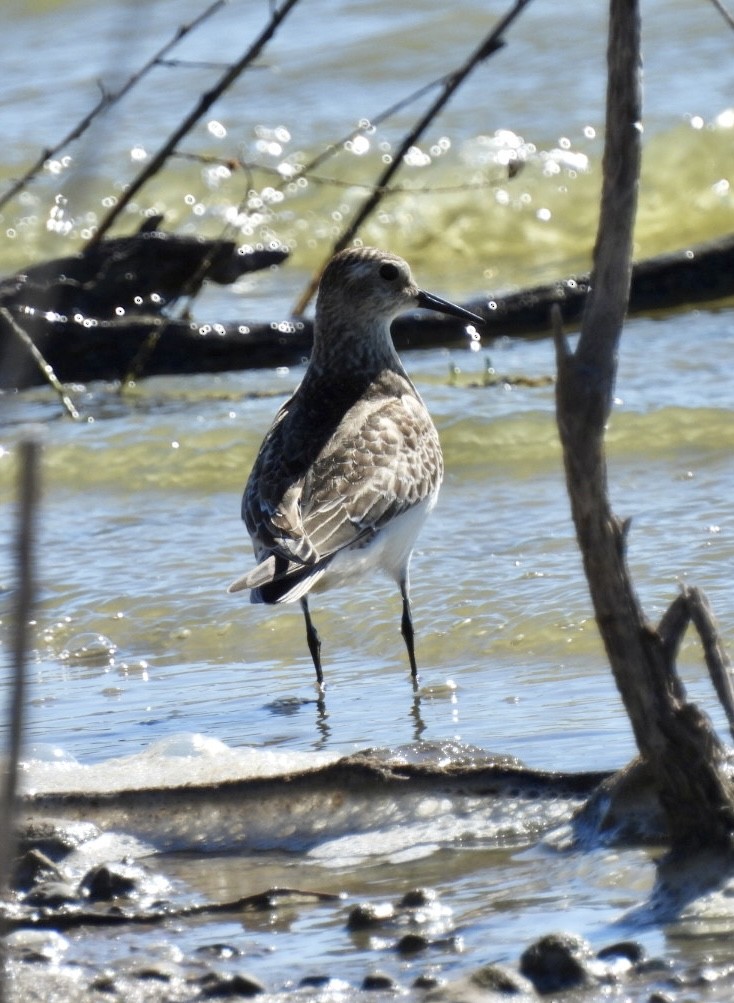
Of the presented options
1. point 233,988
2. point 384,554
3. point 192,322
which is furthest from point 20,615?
point 192,322

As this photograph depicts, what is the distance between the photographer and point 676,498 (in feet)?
21.0

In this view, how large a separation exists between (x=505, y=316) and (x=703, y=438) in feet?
6.30

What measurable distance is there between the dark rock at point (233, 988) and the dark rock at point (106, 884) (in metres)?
0.50

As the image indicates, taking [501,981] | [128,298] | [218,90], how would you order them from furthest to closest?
[128,298], [218,90], [501,981]

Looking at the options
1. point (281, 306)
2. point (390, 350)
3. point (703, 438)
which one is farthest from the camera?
point (281, 306)

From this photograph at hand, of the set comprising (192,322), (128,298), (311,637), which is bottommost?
(311,637)

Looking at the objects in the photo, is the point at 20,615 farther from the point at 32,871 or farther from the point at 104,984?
the point at 32,871

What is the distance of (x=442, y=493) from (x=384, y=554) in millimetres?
1528

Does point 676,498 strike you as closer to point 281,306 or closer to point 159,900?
point 159,900

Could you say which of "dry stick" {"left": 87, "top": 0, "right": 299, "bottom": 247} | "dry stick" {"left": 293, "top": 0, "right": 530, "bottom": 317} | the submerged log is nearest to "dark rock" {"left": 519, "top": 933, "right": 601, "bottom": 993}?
"dry stick" {"left": 293, "top": 0, "right": 530, "bottom": 317}

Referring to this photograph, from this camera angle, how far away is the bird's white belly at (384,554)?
5.21 metres

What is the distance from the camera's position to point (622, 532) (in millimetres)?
2766

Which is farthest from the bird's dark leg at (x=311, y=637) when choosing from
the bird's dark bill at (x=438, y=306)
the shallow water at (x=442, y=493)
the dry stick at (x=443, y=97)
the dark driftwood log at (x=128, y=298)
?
the dark driftwood log at (x=128, y=298)

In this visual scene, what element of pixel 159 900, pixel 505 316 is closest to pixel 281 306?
pixel 505 316
